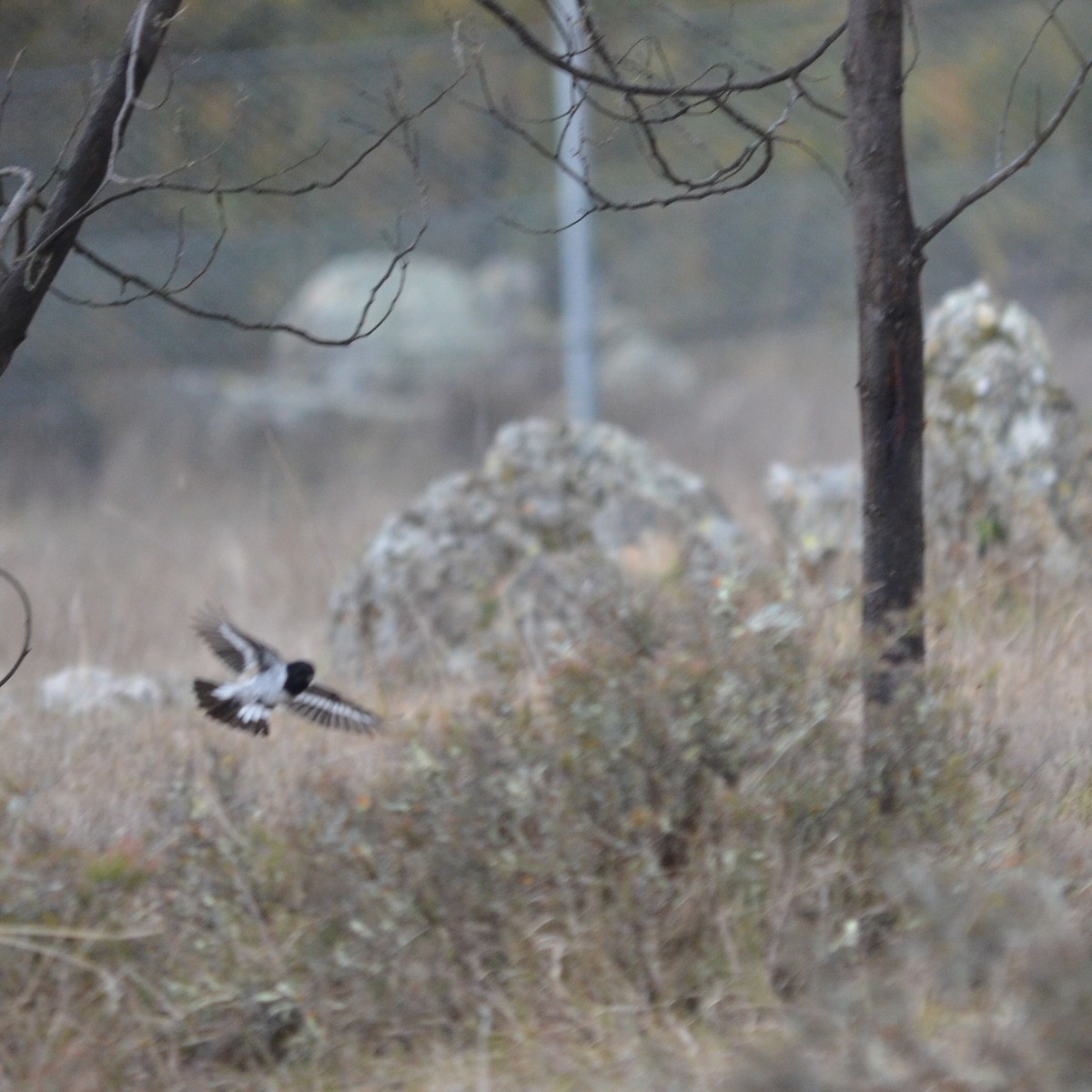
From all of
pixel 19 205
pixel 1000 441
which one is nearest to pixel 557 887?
pixel 19 205

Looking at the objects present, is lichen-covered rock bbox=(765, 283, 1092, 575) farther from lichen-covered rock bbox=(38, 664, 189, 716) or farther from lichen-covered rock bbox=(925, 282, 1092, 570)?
lichen-covered rock bbox=(38, 664, 189, 716)

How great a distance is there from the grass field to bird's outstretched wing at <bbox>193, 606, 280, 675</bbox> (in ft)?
0.83

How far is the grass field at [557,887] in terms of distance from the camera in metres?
2.83

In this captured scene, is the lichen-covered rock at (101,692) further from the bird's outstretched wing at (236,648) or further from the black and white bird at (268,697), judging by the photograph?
the black and white bird at (268,697)

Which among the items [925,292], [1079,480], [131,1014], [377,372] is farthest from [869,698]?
[377,372]

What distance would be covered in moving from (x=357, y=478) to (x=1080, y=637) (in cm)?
600

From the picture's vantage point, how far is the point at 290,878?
134 inches

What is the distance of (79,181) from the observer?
310cm

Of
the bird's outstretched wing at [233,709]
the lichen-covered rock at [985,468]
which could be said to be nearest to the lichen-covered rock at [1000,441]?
the lichen-covered rock at [985,468]

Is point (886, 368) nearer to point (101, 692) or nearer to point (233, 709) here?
point (233, 709)

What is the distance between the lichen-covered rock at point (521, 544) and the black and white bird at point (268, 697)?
116 centimetres

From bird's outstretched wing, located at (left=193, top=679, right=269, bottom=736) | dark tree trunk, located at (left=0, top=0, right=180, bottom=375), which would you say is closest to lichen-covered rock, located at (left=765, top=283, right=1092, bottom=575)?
bird's outstretched wing, located at (left=193, top=679, right=269, bottom=736)

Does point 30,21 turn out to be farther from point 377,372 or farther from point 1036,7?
point 1036,7

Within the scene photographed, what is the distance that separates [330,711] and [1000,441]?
3000mm
